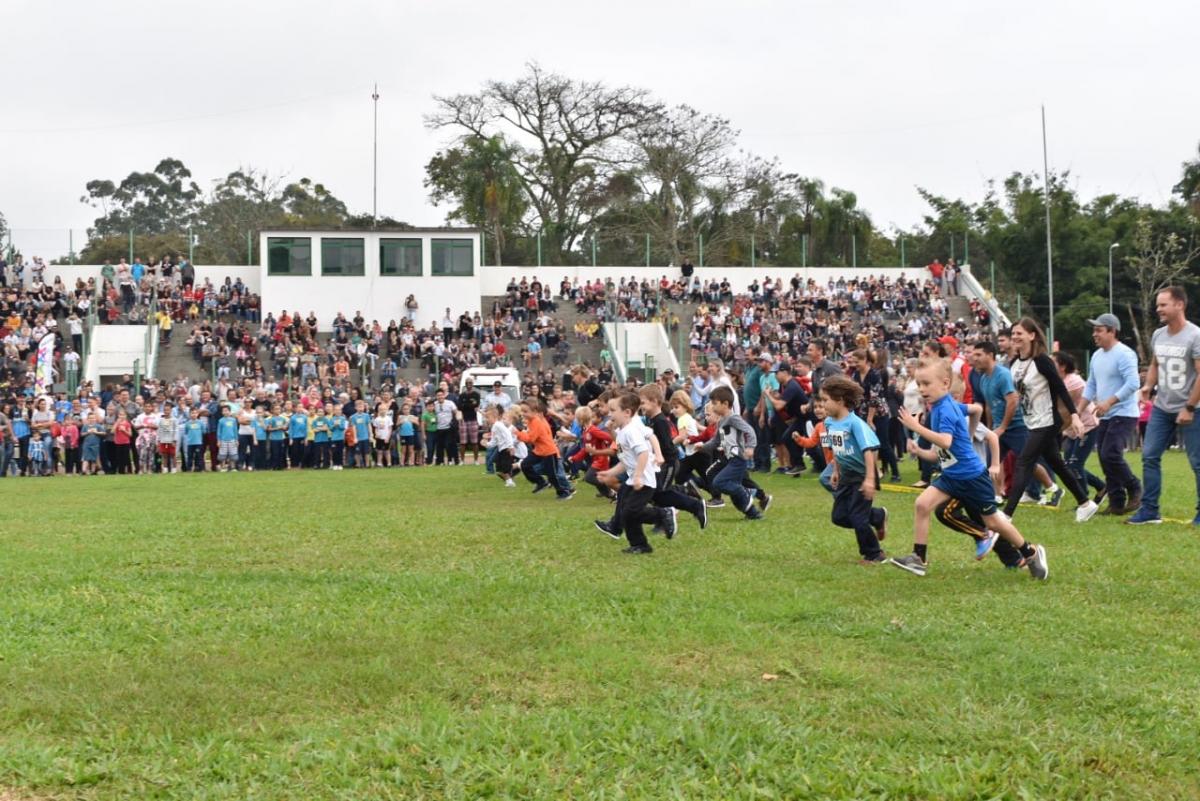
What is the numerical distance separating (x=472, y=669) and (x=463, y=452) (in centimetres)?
2125

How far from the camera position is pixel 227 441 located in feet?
87.5

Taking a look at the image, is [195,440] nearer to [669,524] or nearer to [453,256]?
[669,524]

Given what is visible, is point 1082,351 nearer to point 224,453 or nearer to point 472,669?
point 224,453

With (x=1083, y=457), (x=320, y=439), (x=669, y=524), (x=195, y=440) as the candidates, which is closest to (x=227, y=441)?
(x=195, y=440)

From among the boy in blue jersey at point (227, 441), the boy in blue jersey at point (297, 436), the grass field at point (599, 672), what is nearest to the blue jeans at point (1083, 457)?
the grass field at point (599, 672)

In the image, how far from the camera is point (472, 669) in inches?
233

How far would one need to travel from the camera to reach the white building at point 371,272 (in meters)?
43.4

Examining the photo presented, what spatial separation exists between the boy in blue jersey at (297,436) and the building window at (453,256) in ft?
57.5

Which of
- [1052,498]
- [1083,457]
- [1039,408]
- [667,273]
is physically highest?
[667,273]

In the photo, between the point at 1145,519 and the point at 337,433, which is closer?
the point at 1145,519

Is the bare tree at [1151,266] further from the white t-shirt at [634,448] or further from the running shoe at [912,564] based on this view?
the running shoe at [912,564]

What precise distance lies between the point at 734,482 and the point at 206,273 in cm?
3572

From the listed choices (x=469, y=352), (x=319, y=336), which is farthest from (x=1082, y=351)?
(x=319, y=336)

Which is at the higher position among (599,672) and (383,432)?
(599,672)
